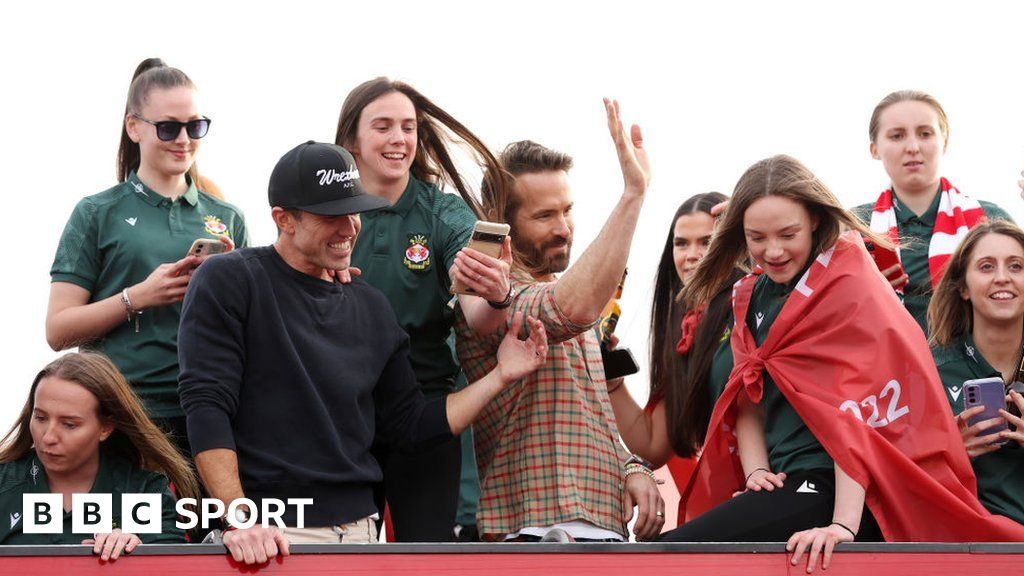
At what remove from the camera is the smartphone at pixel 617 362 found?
200 inches

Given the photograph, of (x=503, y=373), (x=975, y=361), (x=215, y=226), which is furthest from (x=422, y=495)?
(x=975, y=361)

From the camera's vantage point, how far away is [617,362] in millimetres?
5098

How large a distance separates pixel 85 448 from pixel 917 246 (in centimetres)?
347

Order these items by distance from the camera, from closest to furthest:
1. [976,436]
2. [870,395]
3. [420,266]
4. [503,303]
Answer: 1. [870,395]
2. [503,303]
3. [976,436]
4. [420,266]

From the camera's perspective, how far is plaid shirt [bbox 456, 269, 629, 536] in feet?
14.4

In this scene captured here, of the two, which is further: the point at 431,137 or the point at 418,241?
the point at 431,137

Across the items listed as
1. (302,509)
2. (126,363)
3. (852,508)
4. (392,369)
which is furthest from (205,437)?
(852,508)

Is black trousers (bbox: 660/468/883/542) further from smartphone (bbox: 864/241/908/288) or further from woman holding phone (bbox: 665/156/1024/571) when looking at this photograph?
smartphone (bbox: 864/241/908/288)

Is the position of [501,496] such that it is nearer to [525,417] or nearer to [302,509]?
[525,417]

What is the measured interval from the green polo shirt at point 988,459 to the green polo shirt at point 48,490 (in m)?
2.59

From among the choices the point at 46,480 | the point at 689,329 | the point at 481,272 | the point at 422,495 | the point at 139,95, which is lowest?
the point at 422,495

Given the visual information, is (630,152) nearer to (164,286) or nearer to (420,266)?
(420,266)

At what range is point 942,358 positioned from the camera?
15.8 ft

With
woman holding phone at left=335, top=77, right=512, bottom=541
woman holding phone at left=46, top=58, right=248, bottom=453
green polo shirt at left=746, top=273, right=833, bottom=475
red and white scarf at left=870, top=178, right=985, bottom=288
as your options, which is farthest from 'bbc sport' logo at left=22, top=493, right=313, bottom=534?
red and white scarf at left=870, top=178, right=985, bottom=288
